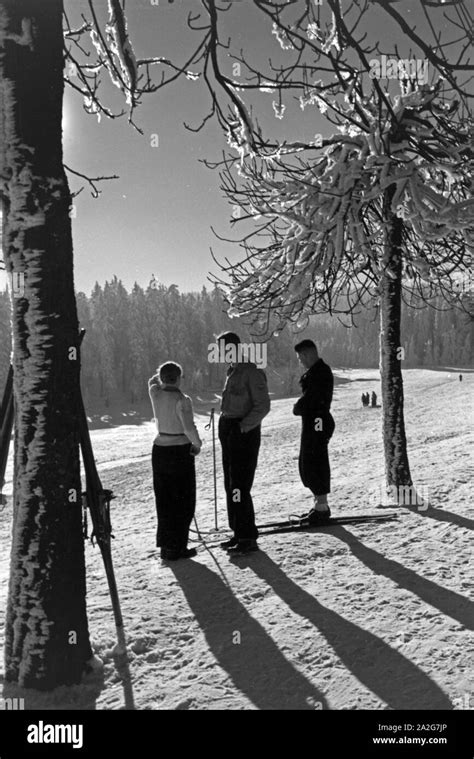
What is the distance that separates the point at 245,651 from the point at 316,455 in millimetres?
2620

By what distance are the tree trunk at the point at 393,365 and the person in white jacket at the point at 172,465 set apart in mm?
3056

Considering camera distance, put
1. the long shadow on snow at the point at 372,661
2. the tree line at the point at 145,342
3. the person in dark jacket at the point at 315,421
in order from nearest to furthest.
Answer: the long shadow on snow at the point at 372,661 < the person in dark jacket at the point at 315,421 < the tree line at the point at 145,342

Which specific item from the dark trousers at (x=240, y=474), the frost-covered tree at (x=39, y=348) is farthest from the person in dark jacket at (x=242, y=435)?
the frost-covered tree at (x=39, y=348)

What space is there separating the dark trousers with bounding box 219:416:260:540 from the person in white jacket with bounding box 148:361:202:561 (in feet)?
1.07

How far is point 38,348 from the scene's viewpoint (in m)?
2.74

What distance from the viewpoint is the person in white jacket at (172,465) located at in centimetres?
452

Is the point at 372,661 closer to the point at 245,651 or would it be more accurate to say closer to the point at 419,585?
the point at 245,651

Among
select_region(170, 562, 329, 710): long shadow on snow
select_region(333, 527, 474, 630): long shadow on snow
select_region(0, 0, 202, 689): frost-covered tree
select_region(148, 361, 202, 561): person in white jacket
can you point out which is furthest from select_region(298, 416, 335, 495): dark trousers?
select_region(0, 0, 202, 689): frost-covered tree

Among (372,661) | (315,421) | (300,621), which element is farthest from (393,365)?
(372,661)

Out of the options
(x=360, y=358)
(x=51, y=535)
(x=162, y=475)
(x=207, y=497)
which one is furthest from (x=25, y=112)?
(x=360, y=358)

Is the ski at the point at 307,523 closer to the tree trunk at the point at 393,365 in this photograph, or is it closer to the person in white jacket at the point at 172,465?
the person in white jacket at the point at 172,465

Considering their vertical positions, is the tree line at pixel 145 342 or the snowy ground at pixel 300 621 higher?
the tree line at pixel 145 342

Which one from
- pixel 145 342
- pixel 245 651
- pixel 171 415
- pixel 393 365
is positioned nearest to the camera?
pixel 245 651
